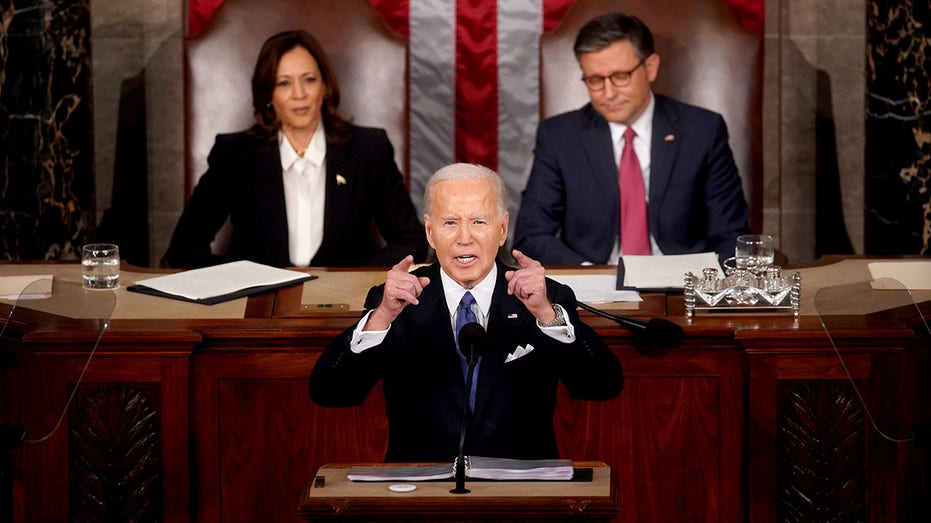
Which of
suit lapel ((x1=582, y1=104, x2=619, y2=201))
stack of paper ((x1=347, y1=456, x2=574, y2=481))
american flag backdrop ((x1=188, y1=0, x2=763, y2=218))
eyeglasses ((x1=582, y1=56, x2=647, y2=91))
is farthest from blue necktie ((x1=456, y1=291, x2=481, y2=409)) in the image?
american flag backdrop ((x1=188, y1=0, x2=763, y2=218))

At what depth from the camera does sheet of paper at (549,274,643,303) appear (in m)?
4.10

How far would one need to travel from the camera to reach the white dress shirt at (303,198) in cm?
552

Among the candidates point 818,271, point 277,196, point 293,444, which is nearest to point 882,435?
point 818,271

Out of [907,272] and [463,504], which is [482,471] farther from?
[907,272]

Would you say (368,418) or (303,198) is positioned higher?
(303,198)

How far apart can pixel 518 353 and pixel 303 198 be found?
8.00ft

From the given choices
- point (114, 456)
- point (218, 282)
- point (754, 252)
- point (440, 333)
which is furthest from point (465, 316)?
point (754, 252)

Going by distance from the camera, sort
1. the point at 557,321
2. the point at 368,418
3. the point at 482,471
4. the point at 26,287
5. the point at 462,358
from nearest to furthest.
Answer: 1. the point at 482,471
2. the point at 557,321
3. the point at 462,358
4. the point at 368,418
5. the point at 26,287

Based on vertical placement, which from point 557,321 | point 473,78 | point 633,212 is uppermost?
point 473,78

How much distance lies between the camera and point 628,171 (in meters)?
5.38

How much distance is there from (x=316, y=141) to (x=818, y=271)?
6.36ft

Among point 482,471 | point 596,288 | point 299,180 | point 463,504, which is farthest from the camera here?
point 299,180

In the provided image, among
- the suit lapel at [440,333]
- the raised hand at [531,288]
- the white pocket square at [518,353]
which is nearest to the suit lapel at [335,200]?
the suit lapel at [440,333]

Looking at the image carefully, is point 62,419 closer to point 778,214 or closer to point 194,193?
point 194,193
